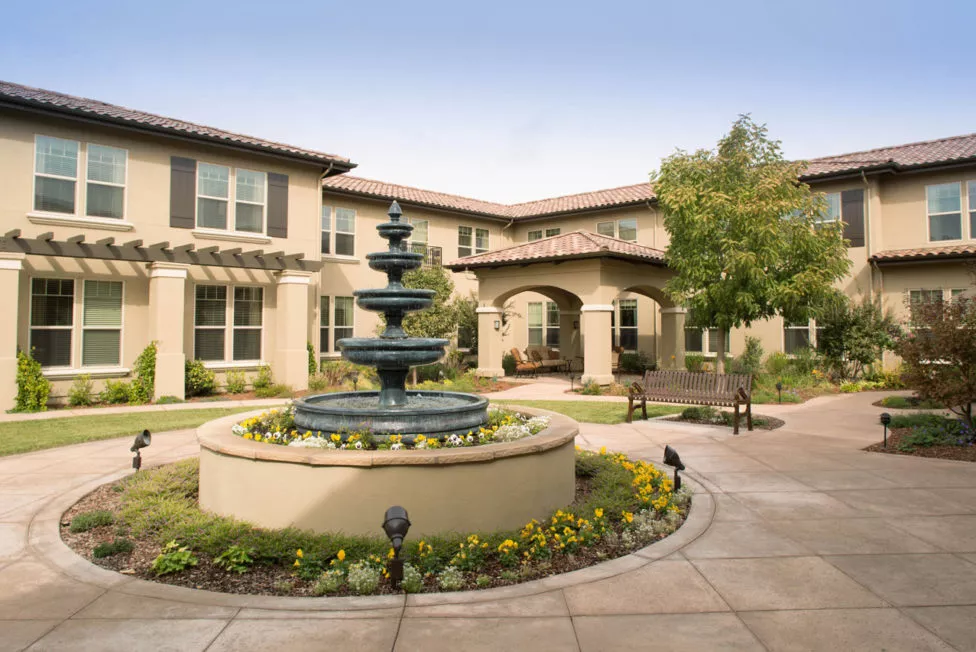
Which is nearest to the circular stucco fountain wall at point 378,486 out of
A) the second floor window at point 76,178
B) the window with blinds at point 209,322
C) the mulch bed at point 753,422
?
the mulch bed at point 753,422

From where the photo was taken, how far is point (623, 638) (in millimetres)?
3645

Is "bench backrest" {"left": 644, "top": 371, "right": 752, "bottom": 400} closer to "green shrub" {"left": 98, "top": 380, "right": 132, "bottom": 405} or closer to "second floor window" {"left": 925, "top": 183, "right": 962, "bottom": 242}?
"second floor window" {"left": 925, "top": 183, "right": 962, "bottom": 242}

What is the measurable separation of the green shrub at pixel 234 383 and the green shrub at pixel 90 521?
438 inches

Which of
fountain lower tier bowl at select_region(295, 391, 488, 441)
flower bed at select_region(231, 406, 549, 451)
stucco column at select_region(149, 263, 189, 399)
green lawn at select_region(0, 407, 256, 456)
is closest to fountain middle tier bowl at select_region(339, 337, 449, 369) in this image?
fountain lower tier bowl at select_region(295, 391, 488, 441)

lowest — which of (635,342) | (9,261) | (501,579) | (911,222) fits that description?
(501,579)

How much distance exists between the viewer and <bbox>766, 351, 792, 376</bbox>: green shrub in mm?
19594

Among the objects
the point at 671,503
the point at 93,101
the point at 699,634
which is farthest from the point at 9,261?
the point at 699,634

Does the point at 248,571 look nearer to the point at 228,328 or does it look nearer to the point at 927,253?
the point at 228,328

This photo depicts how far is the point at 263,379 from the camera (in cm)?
1708

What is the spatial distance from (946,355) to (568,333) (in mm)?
16111

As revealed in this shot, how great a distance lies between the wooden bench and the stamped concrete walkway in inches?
181

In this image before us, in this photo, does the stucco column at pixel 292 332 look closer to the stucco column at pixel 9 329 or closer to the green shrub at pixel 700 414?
the stucco column at pixel 9 329

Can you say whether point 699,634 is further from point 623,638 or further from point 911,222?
point 911,222

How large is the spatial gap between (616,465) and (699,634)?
3843 millimetres
